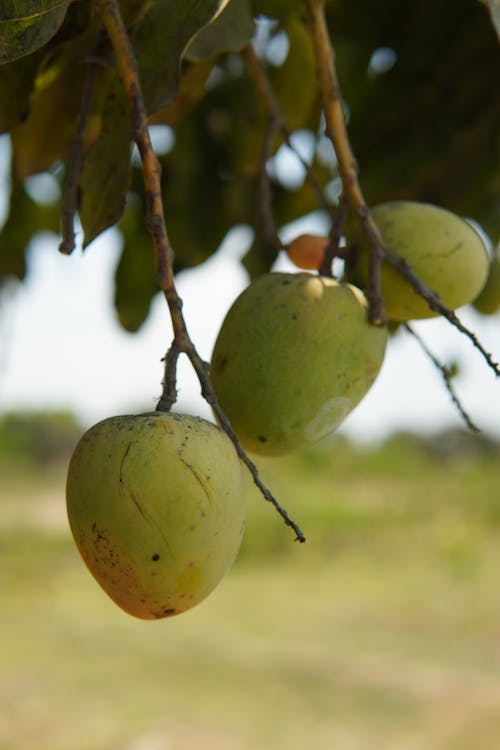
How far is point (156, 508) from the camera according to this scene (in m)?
0.52

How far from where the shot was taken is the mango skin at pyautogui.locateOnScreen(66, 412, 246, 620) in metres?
0.52

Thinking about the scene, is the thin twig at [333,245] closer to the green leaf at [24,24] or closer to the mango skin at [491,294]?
the green leaf at [24,24]

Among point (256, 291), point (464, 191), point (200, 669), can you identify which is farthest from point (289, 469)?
point (256, 291)

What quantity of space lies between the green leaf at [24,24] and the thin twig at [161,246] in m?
0.04

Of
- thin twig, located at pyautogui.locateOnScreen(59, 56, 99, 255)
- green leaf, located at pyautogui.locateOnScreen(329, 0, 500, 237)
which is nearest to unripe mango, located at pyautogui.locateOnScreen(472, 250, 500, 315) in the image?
green leaf, located at pyautogui.locateOnScreen(329, 0, 500, 237)

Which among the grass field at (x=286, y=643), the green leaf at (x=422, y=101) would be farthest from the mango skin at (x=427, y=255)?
the grass field at (x=286, y=643)

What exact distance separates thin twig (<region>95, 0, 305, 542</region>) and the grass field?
2.47 metres

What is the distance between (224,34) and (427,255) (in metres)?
0.21

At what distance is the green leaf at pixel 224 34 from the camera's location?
68cm

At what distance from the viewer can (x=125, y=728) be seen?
9.62ft

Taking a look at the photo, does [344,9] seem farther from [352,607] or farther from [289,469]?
[289,469]

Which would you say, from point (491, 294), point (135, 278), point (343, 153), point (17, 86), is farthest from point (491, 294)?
point (17, 86)

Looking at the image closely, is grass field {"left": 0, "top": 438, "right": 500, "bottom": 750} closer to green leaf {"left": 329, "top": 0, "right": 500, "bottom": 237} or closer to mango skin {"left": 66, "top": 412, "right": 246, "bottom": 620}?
green leaf {"left": 329, "top": 0, "right": 500, "bottom": 237}

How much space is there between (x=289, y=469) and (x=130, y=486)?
8.75 m
